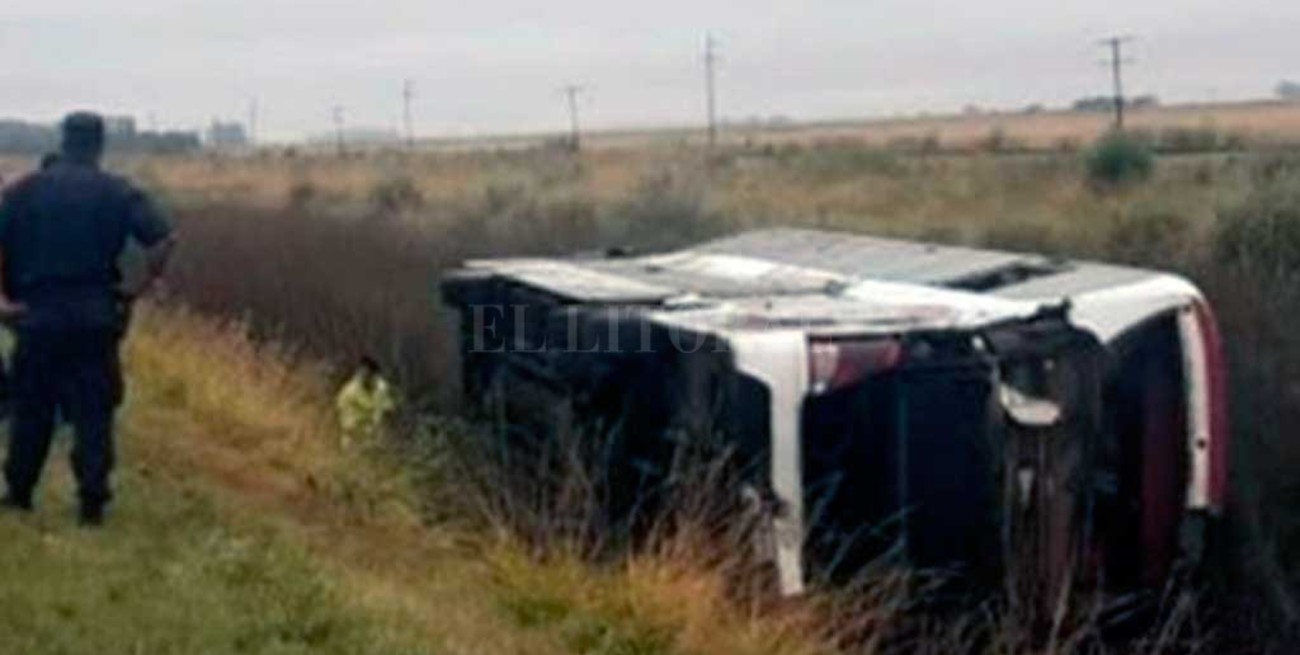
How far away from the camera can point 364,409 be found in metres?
11.8

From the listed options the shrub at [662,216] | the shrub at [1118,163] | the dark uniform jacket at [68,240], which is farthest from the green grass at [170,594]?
the shrub at [1118,163]

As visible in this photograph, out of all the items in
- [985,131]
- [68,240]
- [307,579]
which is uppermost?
[985,131]

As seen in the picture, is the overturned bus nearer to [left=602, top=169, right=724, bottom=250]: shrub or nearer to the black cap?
the black cap

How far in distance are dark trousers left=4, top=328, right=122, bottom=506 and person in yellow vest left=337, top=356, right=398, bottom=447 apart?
345cm

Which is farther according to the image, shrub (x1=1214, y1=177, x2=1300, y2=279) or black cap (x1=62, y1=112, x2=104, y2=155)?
shrub (x1=1214, y1=177, x2=1300, y2=279)

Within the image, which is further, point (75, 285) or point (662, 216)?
point (662, 216)

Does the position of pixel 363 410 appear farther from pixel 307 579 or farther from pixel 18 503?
pixel 307 579

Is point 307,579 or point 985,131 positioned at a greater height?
point 985,131

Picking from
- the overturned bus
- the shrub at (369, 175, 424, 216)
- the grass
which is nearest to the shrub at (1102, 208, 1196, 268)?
the overturned bus

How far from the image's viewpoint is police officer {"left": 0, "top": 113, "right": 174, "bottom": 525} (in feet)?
25.6

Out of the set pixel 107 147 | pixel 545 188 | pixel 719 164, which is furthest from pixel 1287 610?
pixel 719 164

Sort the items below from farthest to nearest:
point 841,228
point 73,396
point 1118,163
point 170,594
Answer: point 1118,163
point 841,228
point 73,396
point 170,594

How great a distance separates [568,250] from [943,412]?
1325cm

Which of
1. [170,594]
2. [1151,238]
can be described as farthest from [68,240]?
[1151,238]
